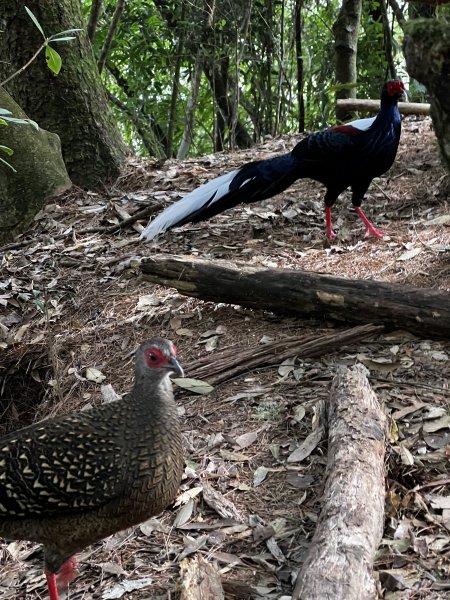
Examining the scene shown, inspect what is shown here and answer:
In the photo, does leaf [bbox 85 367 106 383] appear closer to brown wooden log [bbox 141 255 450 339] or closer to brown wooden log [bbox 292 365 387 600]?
brown wooden log [bbox 141 255 450 339]

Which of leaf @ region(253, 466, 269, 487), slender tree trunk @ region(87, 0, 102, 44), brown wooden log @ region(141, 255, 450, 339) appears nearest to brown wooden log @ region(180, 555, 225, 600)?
leaf @ region(253, 466, 269, 487)

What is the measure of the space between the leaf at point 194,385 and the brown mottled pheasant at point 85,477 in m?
0.96

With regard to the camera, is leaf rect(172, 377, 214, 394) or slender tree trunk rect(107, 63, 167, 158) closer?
leaf rect(172, 377, 214, 394)

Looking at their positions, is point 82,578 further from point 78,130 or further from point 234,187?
point 78,130

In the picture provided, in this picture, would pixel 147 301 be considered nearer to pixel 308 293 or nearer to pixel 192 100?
pixel 308 293

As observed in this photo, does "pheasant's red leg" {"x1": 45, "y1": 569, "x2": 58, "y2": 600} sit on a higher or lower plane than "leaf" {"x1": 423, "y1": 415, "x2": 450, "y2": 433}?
lower

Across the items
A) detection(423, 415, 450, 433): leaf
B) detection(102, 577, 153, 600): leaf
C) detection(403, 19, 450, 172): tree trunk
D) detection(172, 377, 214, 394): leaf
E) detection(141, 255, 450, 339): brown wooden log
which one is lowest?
detection(102, 577, 153, 600): leaf

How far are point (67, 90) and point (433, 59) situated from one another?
4.19 m

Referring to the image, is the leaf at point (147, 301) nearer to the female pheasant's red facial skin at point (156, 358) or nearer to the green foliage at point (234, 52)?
the female pheasant's red facial skin at point (156, 358)

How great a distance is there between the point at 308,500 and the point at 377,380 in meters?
0.85

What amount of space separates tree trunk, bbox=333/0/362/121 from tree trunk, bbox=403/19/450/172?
5297 mm

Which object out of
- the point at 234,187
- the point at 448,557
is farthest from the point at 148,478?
the point at 234,187

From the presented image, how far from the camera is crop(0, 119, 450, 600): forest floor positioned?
8.50 feet

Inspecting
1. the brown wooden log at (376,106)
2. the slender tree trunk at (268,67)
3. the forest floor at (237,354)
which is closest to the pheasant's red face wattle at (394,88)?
the forest floor at (237,354)
